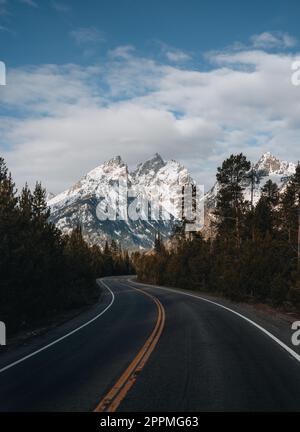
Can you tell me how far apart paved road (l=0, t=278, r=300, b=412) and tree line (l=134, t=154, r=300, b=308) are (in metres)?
8.61

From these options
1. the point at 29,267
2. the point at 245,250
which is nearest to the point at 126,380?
the point at 29,267

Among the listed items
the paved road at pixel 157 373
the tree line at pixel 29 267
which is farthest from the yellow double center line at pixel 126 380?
the tree line at pixel 29 267

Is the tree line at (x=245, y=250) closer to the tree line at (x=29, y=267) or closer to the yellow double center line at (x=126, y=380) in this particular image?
the yellow double center line at (x=126, y=380)

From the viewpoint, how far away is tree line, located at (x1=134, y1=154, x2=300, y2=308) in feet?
90.3

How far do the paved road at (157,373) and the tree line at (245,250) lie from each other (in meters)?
8.61

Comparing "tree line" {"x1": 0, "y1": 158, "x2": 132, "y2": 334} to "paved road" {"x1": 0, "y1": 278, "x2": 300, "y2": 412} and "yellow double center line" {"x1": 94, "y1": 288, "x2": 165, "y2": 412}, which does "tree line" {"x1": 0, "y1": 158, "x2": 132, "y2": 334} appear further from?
"yellow double center line" {"x1": 94, "y1": 288, "x2": 165, "y2": 412}

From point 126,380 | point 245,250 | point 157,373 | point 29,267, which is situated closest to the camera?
point 126,380

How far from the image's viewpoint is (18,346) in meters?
15.5

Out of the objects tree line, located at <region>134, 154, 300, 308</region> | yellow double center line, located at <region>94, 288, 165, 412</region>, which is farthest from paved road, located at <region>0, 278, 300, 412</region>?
tree line, located at <region>134, 154, 300, 308</region>

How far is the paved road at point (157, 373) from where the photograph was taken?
776 cm

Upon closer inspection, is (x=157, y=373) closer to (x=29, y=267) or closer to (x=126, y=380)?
(x=126, y=380)

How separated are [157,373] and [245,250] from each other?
20315 millimetres

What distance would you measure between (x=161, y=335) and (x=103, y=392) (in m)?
7.49

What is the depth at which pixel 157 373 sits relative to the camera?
993 centimetres
